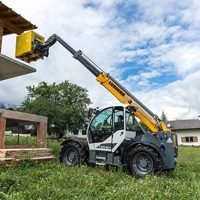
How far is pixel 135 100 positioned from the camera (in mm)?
7867

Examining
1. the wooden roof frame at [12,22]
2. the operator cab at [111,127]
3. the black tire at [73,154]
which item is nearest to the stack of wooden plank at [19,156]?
the black tire at [73,154]

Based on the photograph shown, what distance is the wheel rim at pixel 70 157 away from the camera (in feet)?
25.6

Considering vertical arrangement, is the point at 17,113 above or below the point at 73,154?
above

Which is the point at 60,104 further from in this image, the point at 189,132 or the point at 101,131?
the point at 101,131

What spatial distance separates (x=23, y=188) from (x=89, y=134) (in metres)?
3.52

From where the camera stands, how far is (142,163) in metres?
6.54

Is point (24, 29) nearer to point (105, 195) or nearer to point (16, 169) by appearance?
point (16, 169)

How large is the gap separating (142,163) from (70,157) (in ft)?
8.89

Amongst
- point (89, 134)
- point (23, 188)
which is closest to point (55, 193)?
point (23, 188)

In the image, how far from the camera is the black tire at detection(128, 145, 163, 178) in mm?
6227

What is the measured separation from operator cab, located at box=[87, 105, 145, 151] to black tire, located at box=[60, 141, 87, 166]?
0.40 metres

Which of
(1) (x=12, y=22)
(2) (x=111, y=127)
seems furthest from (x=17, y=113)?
(1) (x=12, y=22)

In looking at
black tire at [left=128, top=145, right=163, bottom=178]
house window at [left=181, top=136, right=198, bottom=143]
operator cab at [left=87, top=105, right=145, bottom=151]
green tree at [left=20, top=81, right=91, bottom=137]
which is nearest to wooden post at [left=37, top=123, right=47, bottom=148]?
operator cab at [left=87, top=105, right=145, bottom=151]

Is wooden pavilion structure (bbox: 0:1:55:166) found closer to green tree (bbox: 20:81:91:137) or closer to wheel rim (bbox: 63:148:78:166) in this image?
wheel rim (bbox: 63:148:78:166)
